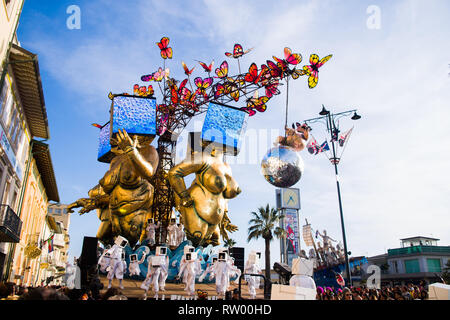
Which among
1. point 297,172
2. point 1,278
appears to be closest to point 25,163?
point 1,278

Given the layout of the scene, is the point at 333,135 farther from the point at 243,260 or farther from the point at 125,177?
the point at 125,177

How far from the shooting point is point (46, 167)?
24234mm

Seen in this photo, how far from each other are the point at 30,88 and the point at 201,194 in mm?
9048

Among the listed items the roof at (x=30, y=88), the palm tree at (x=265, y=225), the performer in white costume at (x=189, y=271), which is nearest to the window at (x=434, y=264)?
the palm tree at (x=265, y=225)

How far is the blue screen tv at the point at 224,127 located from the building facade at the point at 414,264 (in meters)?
42.7

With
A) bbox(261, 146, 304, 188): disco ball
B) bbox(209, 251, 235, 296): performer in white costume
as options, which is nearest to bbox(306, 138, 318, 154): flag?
bbox(261, 146, 304, 188): disco ball

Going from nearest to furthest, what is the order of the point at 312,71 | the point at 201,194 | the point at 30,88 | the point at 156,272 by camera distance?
the point at 156,272 < the point at 201,194 < the point at 30,88 < the point at 312,71

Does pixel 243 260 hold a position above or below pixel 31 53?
below

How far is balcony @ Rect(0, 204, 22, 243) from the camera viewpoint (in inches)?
567

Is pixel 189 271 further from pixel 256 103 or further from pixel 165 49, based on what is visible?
pixel 165 49

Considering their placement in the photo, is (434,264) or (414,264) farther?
(414,264)

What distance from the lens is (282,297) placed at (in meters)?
4.95

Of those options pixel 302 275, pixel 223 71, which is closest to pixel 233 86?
pixel 223 71
